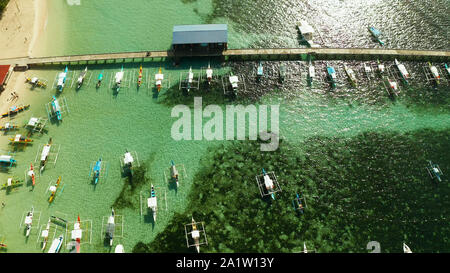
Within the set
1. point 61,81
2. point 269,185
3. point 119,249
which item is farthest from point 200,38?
point 119,249

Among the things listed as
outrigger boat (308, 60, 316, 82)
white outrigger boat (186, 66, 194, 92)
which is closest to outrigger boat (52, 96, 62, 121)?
white outrigger boat (186, 66, 194, 92)

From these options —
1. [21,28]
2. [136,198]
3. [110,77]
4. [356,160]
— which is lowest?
[136,198]

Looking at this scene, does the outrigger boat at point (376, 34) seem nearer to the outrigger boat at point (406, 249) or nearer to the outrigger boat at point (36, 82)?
the outrigger boat at point (406, 249)

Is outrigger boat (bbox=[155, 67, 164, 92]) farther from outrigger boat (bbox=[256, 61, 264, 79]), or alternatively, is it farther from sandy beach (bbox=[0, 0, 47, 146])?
sandy beach (bbox=[0, 0, 47, 146])

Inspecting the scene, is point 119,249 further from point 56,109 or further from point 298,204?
point 56,109

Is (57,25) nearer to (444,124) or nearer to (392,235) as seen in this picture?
(392,235)

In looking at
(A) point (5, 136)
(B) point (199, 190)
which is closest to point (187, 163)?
(B) point (199, 190)
